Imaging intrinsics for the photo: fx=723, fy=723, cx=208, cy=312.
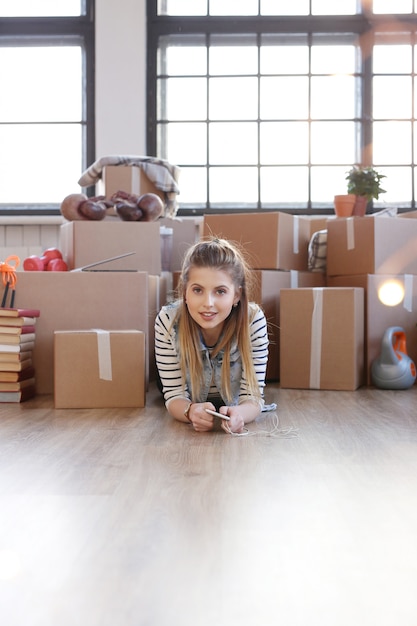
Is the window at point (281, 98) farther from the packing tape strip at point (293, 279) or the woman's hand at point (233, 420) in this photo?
the woman's hand at point (233, 420)

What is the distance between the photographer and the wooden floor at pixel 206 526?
90 centimetres

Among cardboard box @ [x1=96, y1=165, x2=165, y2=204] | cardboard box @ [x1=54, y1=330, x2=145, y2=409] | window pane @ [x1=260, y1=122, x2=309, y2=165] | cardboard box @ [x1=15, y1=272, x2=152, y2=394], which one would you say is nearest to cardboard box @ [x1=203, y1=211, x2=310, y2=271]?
cardboard box @ [x1=96, y1=165, x2=165, y2=204]

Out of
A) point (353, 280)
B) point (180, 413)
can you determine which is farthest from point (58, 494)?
point (353, 280)

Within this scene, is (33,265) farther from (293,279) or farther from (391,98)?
(391,98)

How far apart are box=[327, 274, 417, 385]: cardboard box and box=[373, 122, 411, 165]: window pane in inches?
57.6

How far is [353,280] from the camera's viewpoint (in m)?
3.18

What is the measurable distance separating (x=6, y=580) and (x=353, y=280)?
8.00 feet

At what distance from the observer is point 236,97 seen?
440 centimetres

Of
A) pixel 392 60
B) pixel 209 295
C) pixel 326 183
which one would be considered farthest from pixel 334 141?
pixel 209 295

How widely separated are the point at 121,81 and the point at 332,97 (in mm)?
1277

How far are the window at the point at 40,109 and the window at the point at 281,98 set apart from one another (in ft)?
1.58

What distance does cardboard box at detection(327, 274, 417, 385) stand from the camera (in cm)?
304

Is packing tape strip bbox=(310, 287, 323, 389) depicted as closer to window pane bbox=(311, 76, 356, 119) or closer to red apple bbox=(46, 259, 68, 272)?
red apple bbox=(46, 259, 68, 272)

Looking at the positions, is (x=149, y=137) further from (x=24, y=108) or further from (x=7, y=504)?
(x=7, y=504)
